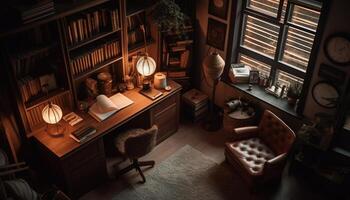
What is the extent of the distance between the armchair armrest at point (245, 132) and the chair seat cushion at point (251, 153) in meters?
0.06

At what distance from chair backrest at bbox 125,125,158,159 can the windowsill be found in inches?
61.2

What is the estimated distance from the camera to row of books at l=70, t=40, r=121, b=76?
4.94m

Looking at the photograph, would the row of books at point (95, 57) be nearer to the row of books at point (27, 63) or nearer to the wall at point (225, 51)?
the row of books at point (27, 63)

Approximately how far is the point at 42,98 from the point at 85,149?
758 millimetres

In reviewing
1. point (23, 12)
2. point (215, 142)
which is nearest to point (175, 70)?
point (215, 142)

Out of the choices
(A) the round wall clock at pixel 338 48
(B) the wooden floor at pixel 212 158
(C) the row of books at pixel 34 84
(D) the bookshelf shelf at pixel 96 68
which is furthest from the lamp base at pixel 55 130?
(A) the round wall clock at pixel 338 48

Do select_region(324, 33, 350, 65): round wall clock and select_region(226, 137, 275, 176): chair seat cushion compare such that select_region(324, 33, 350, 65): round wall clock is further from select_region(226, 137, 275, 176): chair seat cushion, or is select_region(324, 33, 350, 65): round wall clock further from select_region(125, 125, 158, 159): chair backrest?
select_region(125, 125, 158, 159): chair backrest

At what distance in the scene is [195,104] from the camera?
6062mm

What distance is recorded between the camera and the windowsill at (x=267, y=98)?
5445 millimetres

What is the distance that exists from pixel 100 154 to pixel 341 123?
2.87m

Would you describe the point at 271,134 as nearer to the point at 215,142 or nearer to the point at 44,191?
the point at 215,142

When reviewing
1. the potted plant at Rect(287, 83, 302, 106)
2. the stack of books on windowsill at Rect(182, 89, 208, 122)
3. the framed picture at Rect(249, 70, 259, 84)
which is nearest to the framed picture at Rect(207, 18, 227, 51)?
the framed picture at Rect(249, 70, 259, 84)

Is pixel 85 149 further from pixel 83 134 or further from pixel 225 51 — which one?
pixel 225 51

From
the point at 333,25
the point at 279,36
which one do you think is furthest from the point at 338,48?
the point at 279,36
